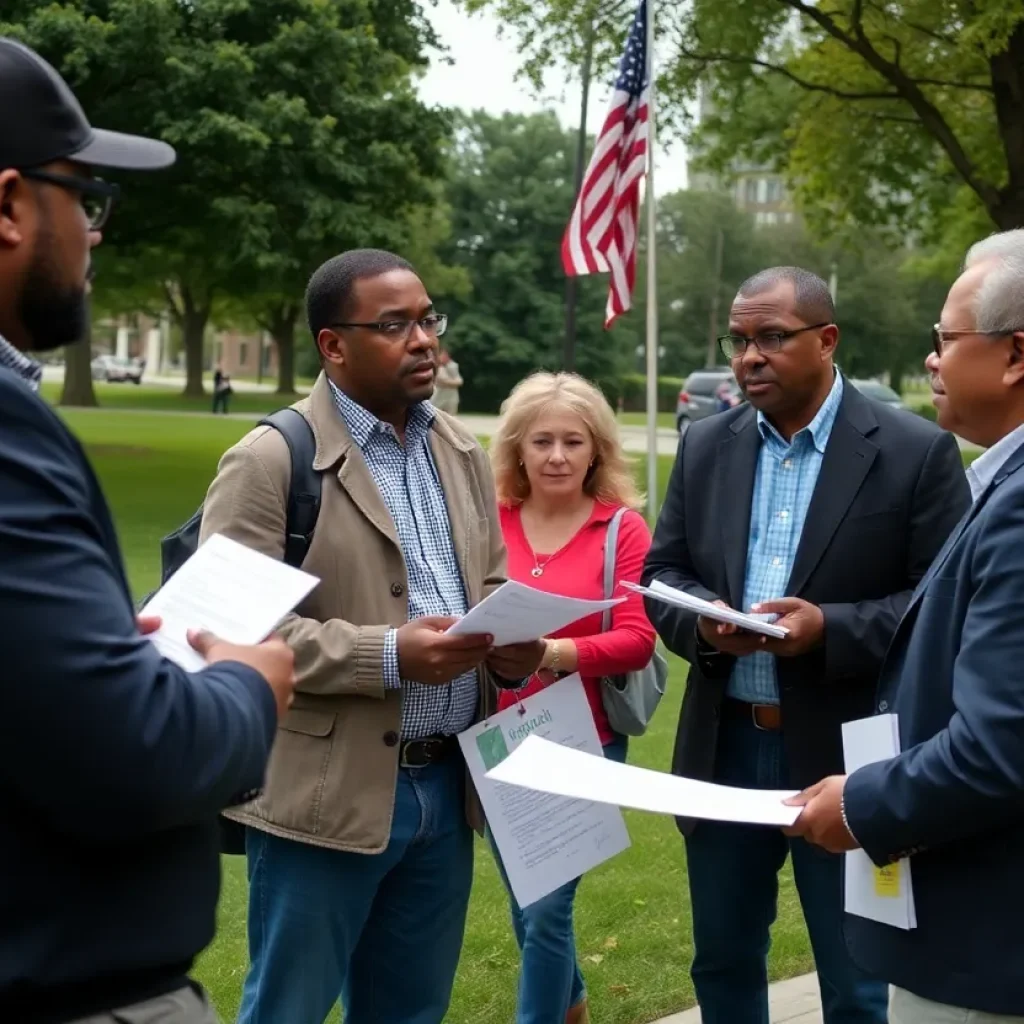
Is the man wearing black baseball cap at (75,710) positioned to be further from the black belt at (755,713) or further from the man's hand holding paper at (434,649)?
the black belt at (755,713)

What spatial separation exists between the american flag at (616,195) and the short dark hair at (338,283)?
27.7 ft

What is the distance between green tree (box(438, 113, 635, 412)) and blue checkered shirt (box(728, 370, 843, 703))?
2115 inches

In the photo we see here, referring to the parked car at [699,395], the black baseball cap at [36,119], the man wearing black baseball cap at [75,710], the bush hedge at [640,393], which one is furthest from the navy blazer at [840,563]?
the bush hedge at [640,393]

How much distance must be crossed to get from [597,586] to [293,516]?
1.58 meters

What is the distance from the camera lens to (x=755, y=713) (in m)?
3.86

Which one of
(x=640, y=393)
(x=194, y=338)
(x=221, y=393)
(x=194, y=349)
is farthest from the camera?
(x=640, y=393)

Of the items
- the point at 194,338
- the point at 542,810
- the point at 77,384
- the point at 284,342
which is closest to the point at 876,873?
the point at 542,810

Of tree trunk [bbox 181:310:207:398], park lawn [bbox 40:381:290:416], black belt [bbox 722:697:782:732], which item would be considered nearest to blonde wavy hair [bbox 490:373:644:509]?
black belt [bbox 722:697:782:732]

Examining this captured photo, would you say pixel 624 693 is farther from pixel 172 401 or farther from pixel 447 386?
pixel 172 401

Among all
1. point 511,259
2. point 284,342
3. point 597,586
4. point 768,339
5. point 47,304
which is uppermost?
point 511,259

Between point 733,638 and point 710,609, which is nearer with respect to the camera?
point 710,609

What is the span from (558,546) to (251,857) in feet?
5.68

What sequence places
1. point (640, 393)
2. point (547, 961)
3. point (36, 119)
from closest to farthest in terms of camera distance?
point (36, 119) → point (547, 961) → point (640, 393)

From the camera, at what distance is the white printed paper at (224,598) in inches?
84.2
